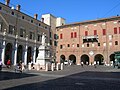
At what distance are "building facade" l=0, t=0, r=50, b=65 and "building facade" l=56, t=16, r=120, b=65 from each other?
36.2 ft

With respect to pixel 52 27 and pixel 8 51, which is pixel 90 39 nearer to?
pixel 52 27

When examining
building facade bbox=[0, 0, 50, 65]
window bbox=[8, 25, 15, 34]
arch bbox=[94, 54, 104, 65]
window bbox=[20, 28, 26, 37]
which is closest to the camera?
building facade bbox=[0, 0, 50, 65]

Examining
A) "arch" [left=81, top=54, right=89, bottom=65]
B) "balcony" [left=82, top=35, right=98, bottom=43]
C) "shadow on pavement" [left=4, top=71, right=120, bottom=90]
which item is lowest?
"shadow on pavement" [left=4, top=71, right=120, bottom=90]

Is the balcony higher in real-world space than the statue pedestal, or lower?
higher

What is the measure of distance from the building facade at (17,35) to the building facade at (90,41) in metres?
11.0

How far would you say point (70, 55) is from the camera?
53.4 m

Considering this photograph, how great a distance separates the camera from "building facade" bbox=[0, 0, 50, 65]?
33406 millimetres

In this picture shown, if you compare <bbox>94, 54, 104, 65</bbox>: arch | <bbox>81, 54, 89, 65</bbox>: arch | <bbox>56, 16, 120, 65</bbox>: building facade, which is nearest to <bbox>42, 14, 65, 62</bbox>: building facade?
<bbox>56, 16, 120, 65</bbox>: building facade

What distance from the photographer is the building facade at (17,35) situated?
3341 centimetres

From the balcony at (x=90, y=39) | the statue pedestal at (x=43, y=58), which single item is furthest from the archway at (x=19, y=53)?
the balcony at (x=90, y=39)

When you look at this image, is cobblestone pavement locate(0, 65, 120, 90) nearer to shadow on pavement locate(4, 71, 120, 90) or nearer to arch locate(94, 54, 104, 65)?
shadow on pavement locate(4, 71, 120, 90)

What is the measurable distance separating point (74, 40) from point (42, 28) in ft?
34.3

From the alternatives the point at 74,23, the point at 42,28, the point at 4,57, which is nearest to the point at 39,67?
the point at 4,57

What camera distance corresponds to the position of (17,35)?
36.7 meters
